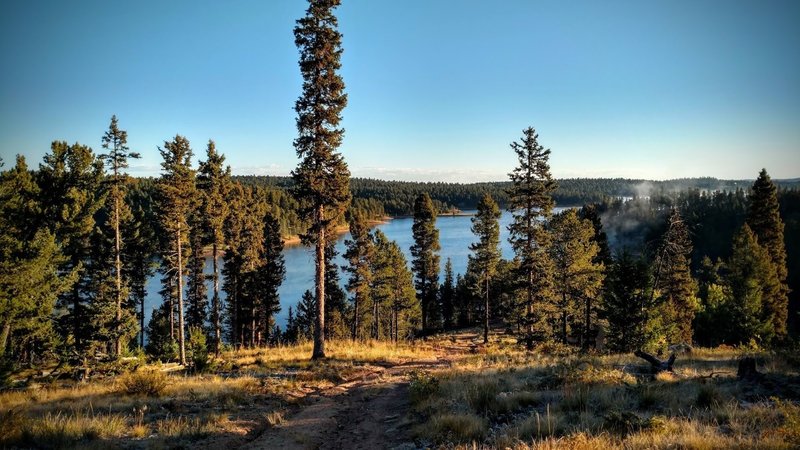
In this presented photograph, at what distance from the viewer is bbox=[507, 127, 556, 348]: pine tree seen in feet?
85.8

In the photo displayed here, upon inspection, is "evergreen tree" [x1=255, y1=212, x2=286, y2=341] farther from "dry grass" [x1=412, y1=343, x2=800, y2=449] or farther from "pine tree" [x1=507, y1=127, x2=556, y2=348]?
"dry grass" [x1=412, y1=343, x2=800, y2=449]

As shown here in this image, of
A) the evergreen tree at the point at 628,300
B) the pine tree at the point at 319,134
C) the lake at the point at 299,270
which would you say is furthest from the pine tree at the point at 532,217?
the lake at the point at 299,270

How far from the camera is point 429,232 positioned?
42.4 m

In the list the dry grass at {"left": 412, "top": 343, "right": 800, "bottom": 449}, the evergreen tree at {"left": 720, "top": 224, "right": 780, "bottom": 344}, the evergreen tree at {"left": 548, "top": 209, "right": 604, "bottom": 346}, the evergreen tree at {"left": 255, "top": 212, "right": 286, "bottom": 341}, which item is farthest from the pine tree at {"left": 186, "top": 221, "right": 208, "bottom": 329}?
the evergreen tree at {"left": 720, "top": 224, "right": 780, "bottom": 344}

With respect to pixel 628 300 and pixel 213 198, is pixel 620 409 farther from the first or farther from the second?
pixel 213 198

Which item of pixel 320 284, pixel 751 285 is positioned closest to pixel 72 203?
pixel 320 284

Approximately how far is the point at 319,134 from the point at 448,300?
63.6m

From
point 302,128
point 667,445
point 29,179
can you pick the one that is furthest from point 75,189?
point 667,445

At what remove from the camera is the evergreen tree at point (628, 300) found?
81.0 ft

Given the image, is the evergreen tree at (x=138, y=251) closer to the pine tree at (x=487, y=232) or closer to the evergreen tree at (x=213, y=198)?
the evergreen tree at (x=213, y=198)

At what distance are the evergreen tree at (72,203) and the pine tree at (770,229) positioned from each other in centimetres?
5308

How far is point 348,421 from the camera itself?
415 inches

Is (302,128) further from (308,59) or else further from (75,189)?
(75,189)

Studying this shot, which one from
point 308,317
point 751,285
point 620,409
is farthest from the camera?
point 308,317
